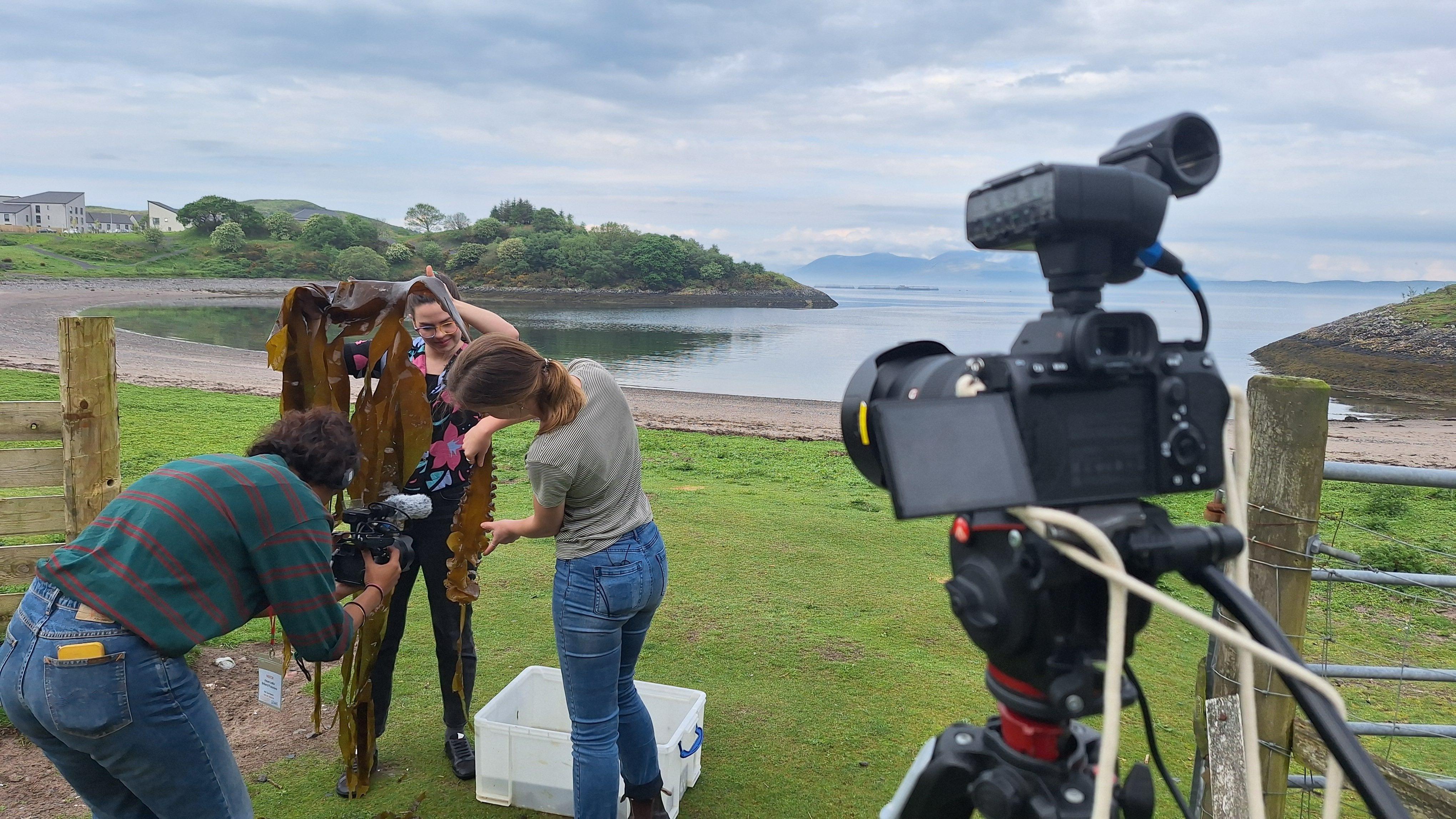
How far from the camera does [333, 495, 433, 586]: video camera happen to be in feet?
9.37

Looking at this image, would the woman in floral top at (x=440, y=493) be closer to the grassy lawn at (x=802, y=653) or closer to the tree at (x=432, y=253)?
the grassy lawn at (x=802, y=653)

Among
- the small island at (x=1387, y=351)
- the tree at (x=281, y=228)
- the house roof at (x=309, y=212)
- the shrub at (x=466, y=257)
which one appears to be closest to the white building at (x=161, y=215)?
the house roof at (x=309, y=212)

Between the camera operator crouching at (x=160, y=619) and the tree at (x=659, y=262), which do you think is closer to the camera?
the camera operator crouching at (x=160, y=619)

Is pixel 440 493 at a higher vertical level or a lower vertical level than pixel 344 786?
higher

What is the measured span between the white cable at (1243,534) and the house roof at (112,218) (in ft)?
555

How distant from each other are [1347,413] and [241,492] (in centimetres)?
2747

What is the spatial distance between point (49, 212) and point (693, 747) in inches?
6296

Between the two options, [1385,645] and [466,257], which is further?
[466,257]

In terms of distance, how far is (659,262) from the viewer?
96.6 meters

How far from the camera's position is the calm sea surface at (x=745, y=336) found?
2784 cm

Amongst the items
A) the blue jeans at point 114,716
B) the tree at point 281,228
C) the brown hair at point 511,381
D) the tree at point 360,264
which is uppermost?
the tree at point 281,228

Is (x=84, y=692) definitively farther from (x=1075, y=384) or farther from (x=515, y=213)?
(x=515, y=213)

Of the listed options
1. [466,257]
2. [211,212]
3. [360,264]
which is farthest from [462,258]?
[211,212]

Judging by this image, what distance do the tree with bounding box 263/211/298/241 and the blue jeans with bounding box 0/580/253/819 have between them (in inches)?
4140
